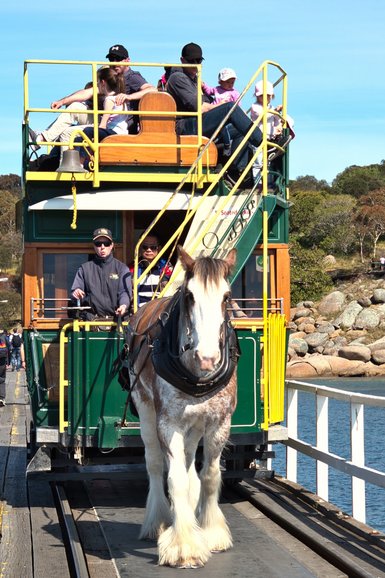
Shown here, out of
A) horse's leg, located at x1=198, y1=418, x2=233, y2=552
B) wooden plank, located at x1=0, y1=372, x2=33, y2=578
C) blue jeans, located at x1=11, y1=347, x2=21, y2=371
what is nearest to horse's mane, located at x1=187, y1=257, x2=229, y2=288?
horse's leg, located at x1=198, y1=418, x2=233, y2=552

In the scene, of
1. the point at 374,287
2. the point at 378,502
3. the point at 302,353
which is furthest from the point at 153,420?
the point at 374,287

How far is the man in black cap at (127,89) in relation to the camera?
512 inches

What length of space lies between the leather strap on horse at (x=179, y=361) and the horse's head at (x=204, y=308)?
0.14 metres

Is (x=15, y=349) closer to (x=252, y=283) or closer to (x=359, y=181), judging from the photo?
(x=252, y=283)

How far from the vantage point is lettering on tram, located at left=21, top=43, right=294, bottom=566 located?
10.8 meters

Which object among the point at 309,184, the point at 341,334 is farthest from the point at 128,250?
the point at 309,184

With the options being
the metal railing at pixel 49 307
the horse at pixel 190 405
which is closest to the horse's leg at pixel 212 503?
the horse at pixel 190 405

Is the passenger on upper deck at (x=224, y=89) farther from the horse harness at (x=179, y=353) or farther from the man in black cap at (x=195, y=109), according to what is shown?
the horse harness at (x=179, y=353)

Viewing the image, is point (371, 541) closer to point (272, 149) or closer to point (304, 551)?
point (304, 551)

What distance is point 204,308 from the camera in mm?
8133

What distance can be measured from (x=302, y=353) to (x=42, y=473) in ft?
180

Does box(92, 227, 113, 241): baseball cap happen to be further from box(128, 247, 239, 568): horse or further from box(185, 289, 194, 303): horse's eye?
box(185, 289, 194, 303): horse's eye

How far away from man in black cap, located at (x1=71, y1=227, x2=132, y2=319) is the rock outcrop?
4560 centimetres

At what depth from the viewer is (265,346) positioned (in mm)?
11008
